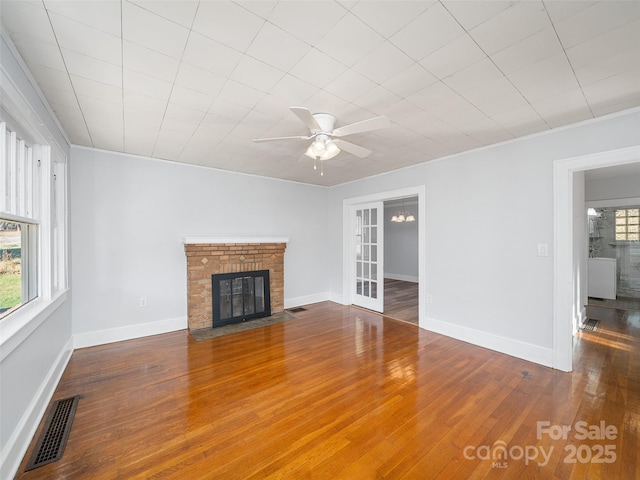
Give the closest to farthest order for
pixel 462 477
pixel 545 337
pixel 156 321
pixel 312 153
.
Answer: pixel 462 477
pixel 312 153
pixel 545 337
pixel 156 321

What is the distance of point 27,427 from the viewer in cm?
180

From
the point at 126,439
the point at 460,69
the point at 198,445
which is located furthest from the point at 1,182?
the point at 460,69

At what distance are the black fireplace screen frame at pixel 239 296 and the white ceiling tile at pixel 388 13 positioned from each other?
3.74 m

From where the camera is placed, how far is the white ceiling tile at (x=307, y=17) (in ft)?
4.28

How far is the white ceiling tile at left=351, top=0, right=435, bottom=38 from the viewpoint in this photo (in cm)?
130

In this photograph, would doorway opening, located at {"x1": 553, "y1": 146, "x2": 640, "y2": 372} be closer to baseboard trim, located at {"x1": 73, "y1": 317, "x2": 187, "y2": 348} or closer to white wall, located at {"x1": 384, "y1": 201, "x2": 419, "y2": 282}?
baseboard trim, located at {"x1": 73, "y1": 317, "x2": 187, "y2": 348}

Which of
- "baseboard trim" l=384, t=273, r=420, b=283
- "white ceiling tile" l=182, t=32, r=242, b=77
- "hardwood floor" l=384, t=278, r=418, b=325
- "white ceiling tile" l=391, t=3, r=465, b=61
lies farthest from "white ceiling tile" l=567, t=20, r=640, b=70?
"baseboard trim" l=384, t=273, r=420, b=283

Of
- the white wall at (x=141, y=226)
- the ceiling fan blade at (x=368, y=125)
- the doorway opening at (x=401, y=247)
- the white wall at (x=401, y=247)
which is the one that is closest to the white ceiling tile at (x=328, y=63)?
the ceiling fan blade at (x=368, y=125)

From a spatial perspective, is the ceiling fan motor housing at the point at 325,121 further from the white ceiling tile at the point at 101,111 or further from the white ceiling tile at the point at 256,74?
the white ceiling tile at the point at 101,111

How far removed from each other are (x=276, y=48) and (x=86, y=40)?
1.08 meters

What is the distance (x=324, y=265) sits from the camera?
5.68m

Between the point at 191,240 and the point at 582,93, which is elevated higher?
the point at 582,93

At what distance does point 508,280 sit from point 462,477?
2.31 meters

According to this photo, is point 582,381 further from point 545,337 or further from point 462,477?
point 462,477
